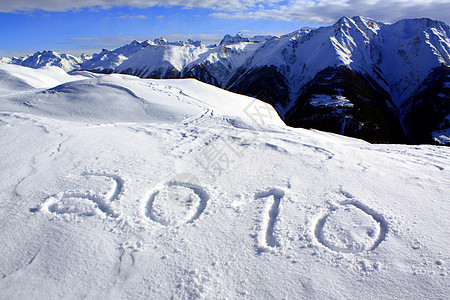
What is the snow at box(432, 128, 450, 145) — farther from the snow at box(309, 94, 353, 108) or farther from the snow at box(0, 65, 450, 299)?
the snow at box(0, 65, 450, 299)

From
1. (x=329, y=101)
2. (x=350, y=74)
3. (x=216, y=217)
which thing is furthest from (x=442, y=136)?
(x=216, y=217)

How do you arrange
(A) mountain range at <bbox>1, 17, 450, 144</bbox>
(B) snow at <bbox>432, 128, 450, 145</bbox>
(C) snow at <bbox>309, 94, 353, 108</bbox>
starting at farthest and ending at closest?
1. (C) snow at <bbox>309, 94, 353, 108</bbox>
2. (A) mountain range at <bbox>1, 17, 450, 144</bbox>
3. (B) snow at <bbox>432, 128, 450, 145</bbox>

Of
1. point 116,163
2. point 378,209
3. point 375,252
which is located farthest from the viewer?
point 116,163

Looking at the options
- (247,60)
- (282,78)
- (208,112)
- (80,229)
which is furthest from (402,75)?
(80,229)

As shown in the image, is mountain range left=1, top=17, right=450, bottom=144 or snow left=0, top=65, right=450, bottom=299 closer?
snow left=0, top=65, right=450, bottom=299

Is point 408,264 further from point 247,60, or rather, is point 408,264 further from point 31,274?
point 247,60

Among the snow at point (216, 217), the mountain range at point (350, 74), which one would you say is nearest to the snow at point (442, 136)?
the mountain range at point (350, 74)

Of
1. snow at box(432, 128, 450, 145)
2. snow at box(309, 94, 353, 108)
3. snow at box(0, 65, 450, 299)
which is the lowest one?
snow at box(432, 128, 450, 145)

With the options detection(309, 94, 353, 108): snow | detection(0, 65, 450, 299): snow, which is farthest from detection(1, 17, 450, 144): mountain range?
detection(0, 65, 450, 299): snow
